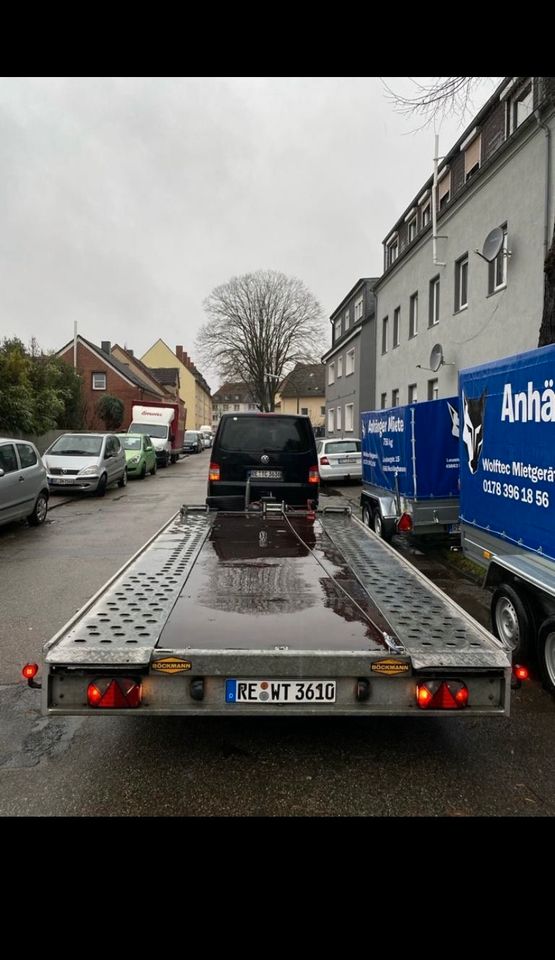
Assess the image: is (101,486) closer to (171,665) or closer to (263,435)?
(263,435)

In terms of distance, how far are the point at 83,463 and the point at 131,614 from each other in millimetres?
14430

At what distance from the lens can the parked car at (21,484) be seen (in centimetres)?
1047

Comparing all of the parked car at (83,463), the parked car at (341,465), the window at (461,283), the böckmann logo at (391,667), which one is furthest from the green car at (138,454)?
the böckmann logo at (391,667)

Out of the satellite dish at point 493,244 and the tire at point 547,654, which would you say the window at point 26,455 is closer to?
the tire at point 547,654

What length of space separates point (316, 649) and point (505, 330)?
41.4 ft

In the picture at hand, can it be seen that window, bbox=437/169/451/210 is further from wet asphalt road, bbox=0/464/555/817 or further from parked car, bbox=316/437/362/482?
Answer: wet asphalt road, bbox=0/464/555/817

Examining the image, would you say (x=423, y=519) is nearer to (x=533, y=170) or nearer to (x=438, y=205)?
(x=533, y=170)

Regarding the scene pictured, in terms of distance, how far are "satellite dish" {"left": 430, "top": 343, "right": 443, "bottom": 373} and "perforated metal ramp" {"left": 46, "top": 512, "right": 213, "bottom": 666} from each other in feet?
46.2

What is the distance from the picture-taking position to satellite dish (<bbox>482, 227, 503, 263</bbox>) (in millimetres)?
13281

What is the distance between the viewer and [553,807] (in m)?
2.93

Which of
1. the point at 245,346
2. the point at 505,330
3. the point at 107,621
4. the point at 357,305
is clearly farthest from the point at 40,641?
the point at 245,346

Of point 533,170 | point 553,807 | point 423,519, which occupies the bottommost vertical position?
point 553,807

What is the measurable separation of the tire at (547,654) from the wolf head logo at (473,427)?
2089mm

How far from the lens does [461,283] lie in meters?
17.1
